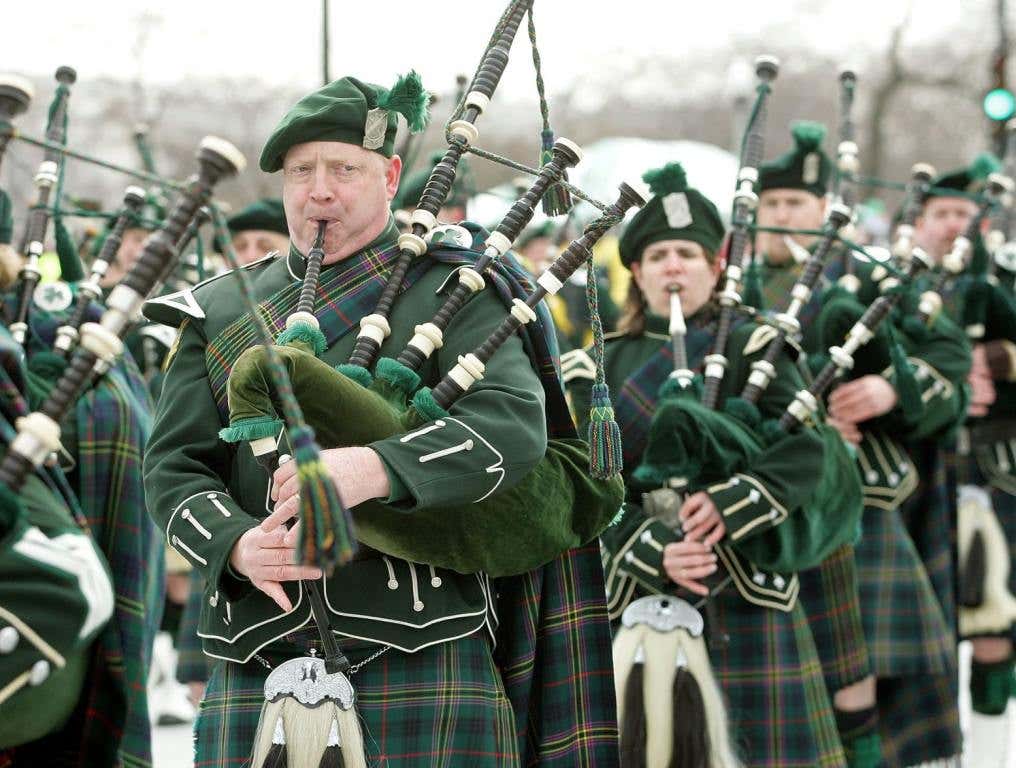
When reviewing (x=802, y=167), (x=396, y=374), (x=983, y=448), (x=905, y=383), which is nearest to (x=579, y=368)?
(x=905, y=383)

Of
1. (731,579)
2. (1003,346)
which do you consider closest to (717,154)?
(1003,346)

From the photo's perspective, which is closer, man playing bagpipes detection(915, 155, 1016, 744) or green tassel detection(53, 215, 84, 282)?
green tassel detection(53, 215, 84, 282)

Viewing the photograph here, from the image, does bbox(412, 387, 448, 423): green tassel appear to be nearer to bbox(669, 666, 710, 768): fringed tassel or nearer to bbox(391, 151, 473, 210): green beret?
bbox(669, 666, 710, 768): fringed tassel

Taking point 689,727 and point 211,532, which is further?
point 689,727

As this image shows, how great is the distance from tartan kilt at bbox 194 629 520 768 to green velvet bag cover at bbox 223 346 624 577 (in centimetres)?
18

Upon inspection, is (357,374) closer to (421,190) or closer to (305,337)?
(305,337)

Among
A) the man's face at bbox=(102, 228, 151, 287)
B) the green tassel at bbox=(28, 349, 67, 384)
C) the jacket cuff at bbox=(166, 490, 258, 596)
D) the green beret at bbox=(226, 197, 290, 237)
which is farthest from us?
the man's face at bbox=(102, 228, 151, 287)

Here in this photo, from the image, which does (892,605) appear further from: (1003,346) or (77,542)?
(77,542)

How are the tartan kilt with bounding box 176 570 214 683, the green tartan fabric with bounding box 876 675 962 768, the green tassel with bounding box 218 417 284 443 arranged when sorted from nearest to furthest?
the green tassel with bounding box 218 417 284 443
the green tartan fabric with bounding box 876 675 962 768
the tartan kilt with bounding box 176 570 214 683

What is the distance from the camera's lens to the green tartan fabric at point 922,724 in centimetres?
514

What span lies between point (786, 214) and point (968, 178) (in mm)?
991

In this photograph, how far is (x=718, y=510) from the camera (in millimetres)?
3736

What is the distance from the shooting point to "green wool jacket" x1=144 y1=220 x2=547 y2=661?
8.14 feet

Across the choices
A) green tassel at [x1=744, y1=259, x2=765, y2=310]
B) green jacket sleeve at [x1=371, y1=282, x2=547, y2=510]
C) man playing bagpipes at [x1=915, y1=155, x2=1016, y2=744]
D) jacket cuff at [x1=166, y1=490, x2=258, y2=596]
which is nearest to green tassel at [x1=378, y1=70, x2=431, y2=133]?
green jacket sleeve at [x1=371, y1=282, x2=547, y2=510]
